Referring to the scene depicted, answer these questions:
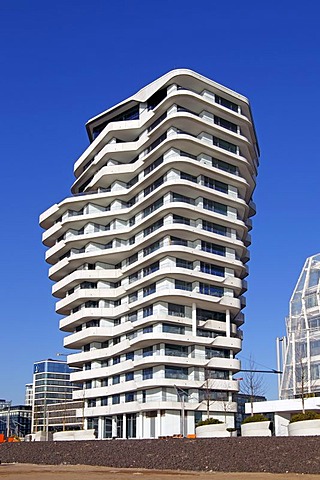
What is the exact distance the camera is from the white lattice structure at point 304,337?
311 ft

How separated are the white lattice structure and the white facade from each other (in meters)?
8.21

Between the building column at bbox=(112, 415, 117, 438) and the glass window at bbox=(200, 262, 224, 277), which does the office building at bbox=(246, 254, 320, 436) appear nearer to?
the glass window at bbox=(200, 262, 224, 277)

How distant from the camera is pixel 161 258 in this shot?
293 ft

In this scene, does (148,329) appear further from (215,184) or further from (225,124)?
(225,124)

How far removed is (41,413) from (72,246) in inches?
4259

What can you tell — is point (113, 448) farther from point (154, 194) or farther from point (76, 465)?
point (154, 194)

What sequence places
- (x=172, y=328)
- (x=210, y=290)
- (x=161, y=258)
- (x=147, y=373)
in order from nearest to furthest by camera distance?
(x=172, y=328), (x=147, y=373), (x=161, y=258), (x=210, y=290)

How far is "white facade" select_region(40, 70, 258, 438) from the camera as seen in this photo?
87.1 metres

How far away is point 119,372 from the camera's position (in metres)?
93.8

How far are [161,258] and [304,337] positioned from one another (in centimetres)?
2488

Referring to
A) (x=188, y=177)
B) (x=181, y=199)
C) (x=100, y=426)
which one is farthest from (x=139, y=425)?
(x=188, y=177)

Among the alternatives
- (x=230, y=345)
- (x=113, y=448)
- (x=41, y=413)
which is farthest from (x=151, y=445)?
(x=41, y=413)

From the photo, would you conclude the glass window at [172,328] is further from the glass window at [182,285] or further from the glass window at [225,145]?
the glass window at [225,145]

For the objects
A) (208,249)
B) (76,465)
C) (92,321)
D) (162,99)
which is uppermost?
(162,99)
